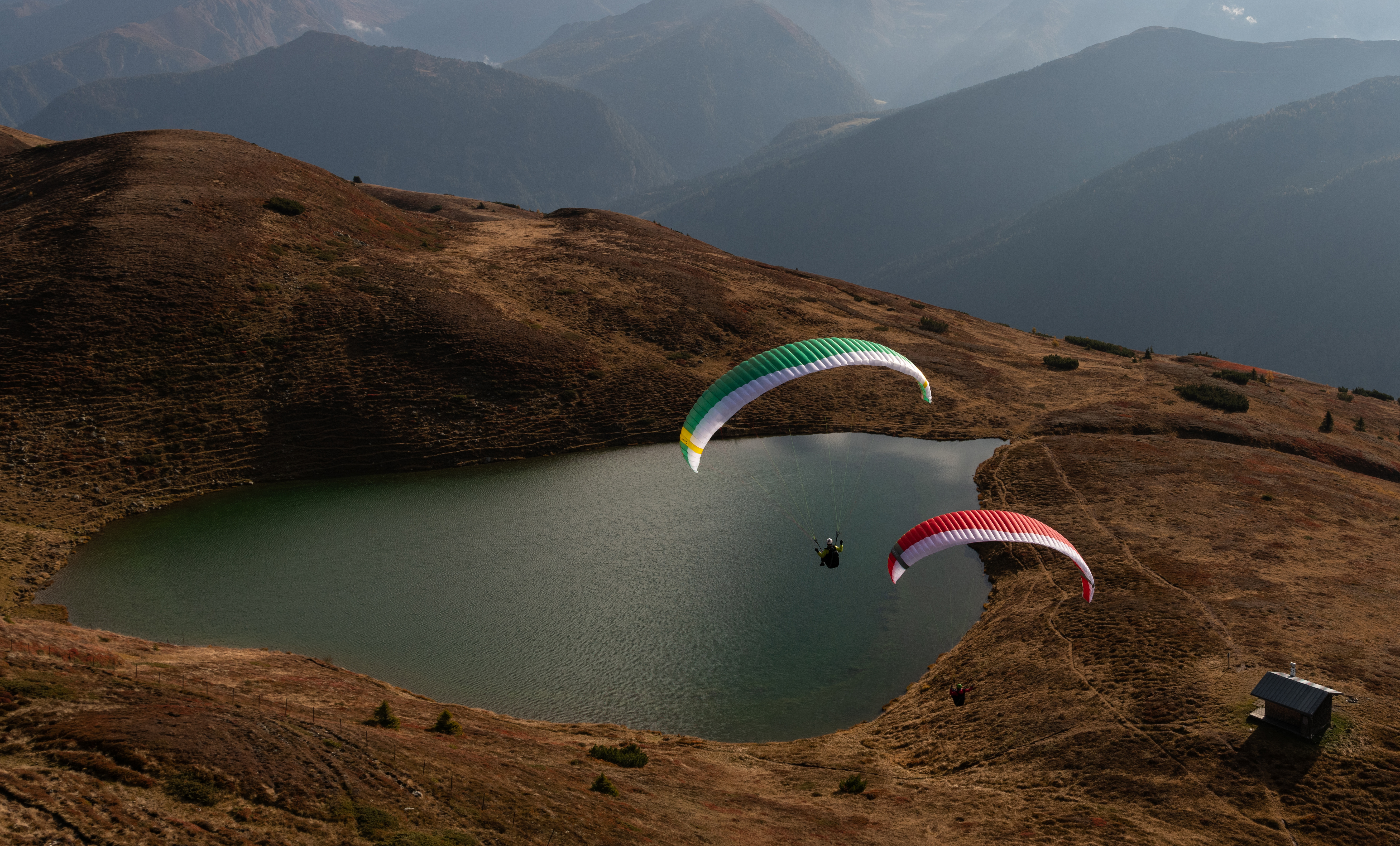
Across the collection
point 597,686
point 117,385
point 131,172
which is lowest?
point 597,686

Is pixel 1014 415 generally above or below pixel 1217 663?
above

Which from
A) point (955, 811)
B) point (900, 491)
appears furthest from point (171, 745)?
point (900, 491)

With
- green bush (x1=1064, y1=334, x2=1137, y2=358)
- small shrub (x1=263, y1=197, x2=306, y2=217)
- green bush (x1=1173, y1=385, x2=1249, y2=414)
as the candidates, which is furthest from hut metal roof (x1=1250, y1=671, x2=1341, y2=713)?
small shrub (x1=263, y1=197, x2=306, y2=217)

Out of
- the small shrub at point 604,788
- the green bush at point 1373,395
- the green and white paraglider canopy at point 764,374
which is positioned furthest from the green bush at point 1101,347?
the small shrub at point 604,788

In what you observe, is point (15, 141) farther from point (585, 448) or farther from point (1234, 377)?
point (1234, 377)

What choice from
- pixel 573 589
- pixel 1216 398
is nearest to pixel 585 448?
pixel 573 589

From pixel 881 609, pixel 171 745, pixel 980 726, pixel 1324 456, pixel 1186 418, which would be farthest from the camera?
pixel 1186 418

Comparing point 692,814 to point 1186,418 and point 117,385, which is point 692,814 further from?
point 1186,418
